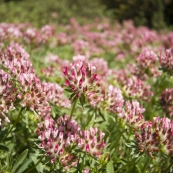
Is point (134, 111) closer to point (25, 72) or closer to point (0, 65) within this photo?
point (25, 72)

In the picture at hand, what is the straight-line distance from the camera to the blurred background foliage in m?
14.3

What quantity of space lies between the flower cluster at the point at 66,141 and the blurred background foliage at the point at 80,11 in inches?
420

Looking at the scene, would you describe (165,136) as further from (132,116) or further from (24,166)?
(24,166)

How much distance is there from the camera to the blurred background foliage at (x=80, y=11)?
46.9 feet

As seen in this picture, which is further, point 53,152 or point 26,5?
point 26,5

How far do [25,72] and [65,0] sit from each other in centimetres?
1644

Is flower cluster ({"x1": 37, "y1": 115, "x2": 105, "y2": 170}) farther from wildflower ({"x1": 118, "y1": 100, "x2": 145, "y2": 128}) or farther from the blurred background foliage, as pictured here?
the blurred background foliage

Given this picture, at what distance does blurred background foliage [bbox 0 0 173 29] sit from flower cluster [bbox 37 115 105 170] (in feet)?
35.0

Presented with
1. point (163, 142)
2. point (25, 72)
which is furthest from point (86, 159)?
point (25, 72)

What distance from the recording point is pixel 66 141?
245 centimetres

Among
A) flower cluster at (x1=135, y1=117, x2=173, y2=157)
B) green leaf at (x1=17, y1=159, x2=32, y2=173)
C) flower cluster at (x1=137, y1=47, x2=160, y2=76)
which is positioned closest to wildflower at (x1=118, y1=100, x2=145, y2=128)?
flower cluster at (x1=135, y1=117, x2=173, y2=157)

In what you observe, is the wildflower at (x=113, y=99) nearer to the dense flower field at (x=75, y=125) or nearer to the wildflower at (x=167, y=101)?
the dense flower field at (x=75, y=125)

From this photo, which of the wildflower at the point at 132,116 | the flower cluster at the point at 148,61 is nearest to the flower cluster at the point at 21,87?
the wildflower at the point at 132,116

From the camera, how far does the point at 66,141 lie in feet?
8.02
